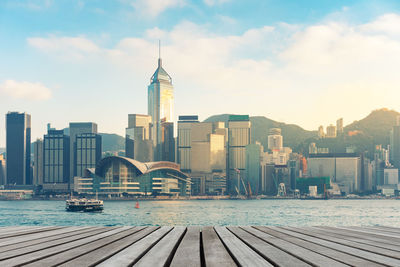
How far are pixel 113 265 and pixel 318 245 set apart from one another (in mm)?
3745

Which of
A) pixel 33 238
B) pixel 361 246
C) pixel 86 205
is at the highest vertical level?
pixel 361 246

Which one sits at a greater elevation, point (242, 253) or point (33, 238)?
point (242, 253)

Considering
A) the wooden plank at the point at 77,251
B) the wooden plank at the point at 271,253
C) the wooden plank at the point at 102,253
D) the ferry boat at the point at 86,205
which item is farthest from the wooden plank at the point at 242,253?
the ferry boat at the point at 86,205

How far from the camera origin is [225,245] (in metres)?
8.16

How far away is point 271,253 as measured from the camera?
7184 millimetres

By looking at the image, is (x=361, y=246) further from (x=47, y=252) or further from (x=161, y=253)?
(x=47, y=252)

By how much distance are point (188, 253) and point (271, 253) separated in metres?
1.17

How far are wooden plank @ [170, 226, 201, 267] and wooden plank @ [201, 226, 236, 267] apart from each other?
115 millimetres

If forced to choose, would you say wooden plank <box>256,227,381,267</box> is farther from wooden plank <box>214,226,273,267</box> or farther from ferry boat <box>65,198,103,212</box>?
ferry boat <box>65,198,103,212</box>

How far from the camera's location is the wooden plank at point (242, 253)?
6.28 m

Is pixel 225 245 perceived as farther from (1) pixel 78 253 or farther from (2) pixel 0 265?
(2) pixel 0 265

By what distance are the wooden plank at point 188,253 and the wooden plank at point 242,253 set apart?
0.49m

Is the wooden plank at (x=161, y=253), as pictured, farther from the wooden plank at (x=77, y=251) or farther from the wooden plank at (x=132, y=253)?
the wooden plank at (x=77, y=251)

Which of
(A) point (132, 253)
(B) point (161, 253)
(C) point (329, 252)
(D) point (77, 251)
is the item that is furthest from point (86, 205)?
(C) point (329, 252)
